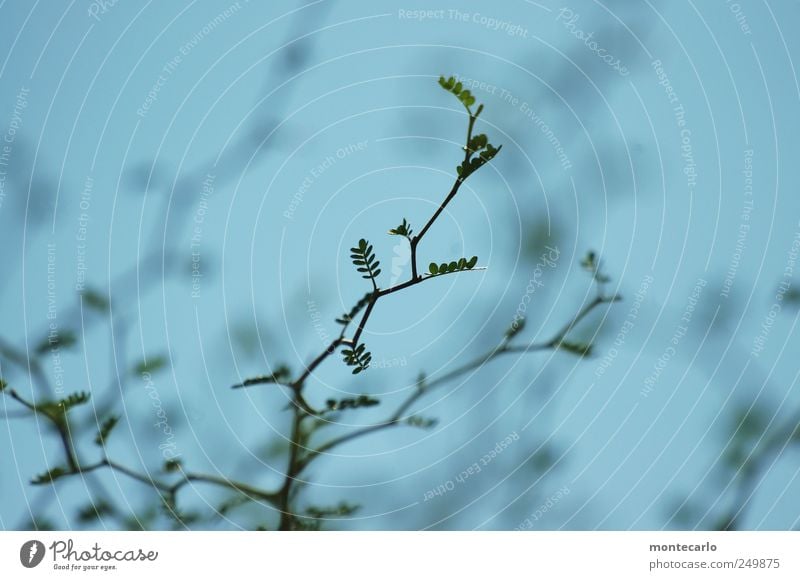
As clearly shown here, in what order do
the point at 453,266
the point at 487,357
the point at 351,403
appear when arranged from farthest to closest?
the point at 487,357 → the point at 351,403 → the point at 453,266

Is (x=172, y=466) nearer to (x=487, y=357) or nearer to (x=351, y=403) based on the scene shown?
(x=351, y=403)

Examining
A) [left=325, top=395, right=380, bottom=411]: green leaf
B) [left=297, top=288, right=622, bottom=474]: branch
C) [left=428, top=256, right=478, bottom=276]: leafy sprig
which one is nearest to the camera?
[left=428, top=256, right=478, bottom=276]: leafy sprig

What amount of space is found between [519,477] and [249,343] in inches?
16.3

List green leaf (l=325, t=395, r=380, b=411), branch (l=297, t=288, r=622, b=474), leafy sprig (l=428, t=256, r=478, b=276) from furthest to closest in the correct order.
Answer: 1. branch (l=297, t=288, r=622, b=474)
2. green leaf (l=325, t=395, r=380, b=411)
3. leafy sprig (l=428, t=256, r=478, b=276)

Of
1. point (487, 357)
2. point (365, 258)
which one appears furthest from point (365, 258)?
point (487, 357)

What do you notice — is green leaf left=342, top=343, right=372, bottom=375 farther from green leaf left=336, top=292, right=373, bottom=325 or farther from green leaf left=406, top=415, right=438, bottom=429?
green leaf left=406, top=415, right=438, bottom=429

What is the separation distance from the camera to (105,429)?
1.06m

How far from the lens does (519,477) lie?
1.12 m
